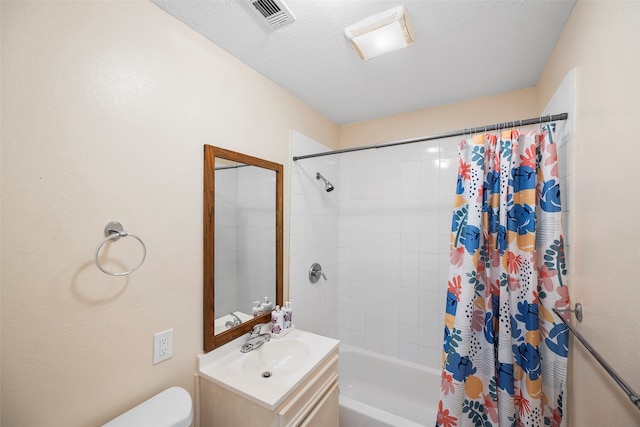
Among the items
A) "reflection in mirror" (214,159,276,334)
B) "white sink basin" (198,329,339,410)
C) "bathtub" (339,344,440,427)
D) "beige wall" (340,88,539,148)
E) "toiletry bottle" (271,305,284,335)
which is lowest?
"bathtub" (339,344,440,427)

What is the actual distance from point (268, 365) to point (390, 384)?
131 cm

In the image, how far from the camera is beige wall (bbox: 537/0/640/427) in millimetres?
678

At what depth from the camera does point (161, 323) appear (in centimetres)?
108

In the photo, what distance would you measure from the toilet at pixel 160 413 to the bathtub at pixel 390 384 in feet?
3.57

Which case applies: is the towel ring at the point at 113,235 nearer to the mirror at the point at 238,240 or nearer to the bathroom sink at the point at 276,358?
the mirror at the point at 238,240

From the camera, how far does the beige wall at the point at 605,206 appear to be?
0.68 m

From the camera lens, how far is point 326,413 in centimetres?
133

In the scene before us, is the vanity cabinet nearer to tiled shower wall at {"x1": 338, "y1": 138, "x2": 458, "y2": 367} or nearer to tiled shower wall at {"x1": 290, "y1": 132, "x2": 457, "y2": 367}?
tiled shower wall at {"x1": 290, "y1": 132, "x2": 457, "y2": 367}

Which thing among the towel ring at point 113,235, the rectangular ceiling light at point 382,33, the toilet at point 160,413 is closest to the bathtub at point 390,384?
the toilet at point 160,413

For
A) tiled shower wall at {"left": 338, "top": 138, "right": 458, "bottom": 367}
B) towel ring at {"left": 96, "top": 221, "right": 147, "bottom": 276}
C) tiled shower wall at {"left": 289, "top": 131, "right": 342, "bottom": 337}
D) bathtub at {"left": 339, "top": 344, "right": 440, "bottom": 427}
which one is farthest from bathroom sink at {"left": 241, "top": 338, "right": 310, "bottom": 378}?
tiled shower wall at {"left": 338, "top": 138, "right": 458, "bottom": 367}

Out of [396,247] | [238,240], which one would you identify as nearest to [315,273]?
[396,247]

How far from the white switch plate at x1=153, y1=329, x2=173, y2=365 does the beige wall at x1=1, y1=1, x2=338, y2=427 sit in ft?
0.08

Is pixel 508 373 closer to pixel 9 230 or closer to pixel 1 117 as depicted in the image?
pixel 9 230

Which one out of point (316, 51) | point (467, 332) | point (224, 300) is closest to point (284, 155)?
point (316, 51)
